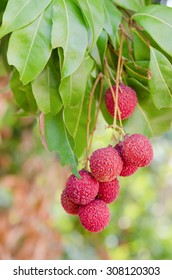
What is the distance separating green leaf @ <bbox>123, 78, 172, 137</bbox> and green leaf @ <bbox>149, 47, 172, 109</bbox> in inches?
3.5

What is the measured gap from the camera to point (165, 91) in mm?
924

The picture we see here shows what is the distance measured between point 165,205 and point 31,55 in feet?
9.08

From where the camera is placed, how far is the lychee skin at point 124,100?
0.95 metres

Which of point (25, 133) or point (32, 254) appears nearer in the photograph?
point (32, 254)

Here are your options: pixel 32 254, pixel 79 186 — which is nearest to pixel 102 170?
pixel 79 186

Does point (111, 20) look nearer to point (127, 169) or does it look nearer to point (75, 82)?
point (75, 82)

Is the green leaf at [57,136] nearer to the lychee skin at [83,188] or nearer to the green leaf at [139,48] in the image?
the lychee skin at [83,188]

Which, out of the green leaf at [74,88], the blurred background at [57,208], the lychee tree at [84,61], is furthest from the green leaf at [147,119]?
the blurred background at [57,208]

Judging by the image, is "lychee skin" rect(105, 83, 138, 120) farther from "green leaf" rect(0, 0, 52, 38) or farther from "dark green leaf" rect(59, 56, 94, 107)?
"green leaf" rect(0, 0, 52, 38)

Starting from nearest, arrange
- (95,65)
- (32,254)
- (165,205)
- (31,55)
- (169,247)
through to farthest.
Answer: (31,55), (95,65), (32,254), (169,247), (165,205)

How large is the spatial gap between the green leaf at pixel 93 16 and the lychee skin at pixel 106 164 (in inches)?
6.4

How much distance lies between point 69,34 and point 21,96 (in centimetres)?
28
